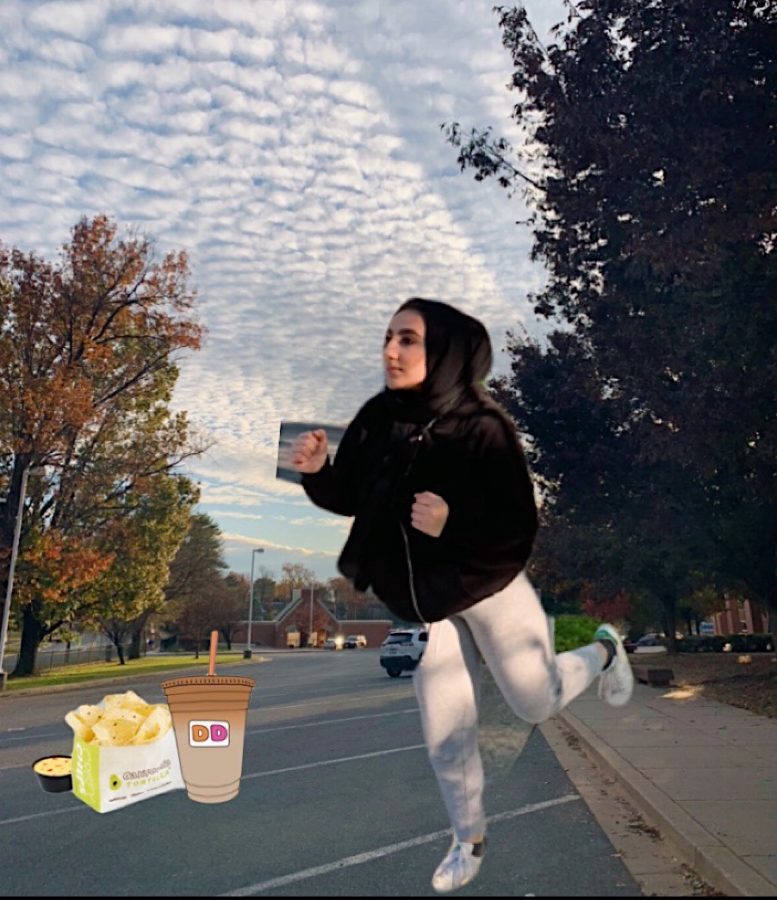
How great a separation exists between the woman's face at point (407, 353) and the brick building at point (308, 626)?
32.0 inches

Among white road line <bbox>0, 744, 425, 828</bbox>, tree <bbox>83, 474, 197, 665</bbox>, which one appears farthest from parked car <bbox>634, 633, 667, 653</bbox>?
white road line <bbox>0, 744, 425, 828</bbox>

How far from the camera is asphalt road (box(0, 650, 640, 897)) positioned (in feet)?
12.3

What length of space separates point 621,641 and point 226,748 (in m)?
1.30

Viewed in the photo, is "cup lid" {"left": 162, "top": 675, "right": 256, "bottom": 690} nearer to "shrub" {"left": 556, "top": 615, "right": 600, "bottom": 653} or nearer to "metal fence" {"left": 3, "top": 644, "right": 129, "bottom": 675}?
"shrub" {"left": 556, "top": 615, "right": 600, "bottom": 653}

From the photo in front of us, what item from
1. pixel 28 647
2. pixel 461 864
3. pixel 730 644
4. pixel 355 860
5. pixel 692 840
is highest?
pixel 461 864

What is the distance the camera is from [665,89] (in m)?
9.80

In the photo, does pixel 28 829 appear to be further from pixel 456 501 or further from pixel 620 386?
pixel 620 386

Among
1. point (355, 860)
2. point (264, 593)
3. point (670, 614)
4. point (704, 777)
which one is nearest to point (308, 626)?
point (264, 593)

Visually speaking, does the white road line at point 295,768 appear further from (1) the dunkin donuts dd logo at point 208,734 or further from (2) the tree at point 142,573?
(2) the tree at point 142,573

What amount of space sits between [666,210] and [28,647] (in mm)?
24737

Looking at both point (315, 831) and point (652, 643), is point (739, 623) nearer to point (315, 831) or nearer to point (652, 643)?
point (652, 643)

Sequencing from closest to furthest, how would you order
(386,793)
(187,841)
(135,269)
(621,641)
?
(621,641), (187,841), (386,793), (135,269)

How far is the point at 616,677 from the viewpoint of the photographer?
245 cm

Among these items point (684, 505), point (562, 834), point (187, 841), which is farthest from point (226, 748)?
point (684, 505)
